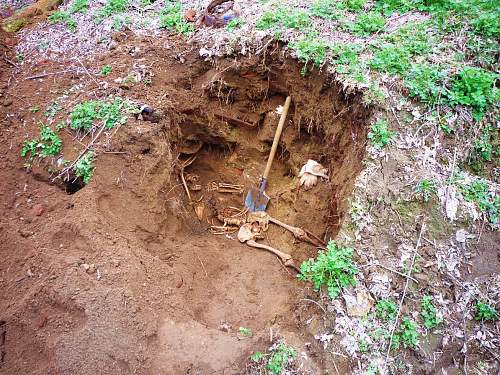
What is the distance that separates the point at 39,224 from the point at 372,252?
2.84 m

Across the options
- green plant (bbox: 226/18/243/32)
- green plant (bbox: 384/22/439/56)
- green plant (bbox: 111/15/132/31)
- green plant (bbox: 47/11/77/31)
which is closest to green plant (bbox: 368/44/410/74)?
green plant (bbox: 384/22/439/56)

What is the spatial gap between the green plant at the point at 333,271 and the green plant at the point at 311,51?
2.00 metres

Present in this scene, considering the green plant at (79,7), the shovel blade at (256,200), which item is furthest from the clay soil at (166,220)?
the green plant at (79,7)

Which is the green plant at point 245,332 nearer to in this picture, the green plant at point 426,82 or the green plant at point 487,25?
the green plant at point 426,82

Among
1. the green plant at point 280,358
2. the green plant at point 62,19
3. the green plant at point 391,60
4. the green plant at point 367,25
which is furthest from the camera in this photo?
the green plant at point 62,19

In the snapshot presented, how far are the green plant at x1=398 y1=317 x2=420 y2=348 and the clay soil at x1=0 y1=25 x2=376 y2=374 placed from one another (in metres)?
0.45

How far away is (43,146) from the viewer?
148 inches


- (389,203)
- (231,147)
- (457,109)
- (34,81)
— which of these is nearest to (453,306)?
(389,203)

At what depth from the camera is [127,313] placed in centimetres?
286

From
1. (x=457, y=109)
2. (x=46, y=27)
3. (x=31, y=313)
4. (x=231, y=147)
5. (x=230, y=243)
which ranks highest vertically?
(x=46, y=27)

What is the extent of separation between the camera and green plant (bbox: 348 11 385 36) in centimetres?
412

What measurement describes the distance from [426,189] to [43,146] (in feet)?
11.8

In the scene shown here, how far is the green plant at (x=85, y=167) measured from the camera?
3.51 m

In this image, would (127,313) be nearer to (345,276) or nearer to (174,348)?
(174,348)
